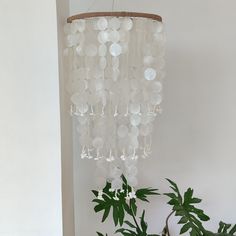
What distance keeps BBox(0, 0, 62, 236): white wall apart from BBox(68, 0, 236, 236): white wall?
1.34 feet

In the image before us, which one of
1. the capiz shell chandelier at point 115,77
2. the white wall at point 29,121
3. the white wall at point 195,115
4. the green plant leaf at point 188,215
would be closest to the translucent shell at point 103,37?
the capiz shell chandelier at point 115,77

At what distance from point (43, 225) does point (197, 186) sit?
804 mm

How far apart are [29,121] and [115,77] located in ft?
1.14

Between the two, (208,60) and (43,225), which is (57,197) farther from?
(208,60)

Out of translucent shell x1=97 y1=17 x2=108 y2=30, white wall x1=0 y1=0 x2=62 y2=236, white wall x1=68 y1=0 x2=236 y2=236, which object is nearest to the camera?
translucent shell x1=97 y1=17 x2=108 y2=30

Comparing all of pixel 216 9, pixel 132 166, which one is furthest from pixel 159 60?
pixel 216 9

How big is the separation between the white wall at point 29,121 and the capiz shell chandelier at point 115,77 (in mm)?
87

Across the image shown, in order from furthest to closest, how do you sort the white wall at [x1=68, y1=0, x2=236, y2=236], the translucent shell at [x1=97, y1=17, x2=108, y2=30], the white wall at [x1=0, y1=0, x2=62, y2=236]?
the white wall at [x1=68, y1=0, x2=236, y2=236], the white wall at [x1=0, y1=0, x2=62, y2=236], the translucent shell at [x1=97, y1=17, x2=108, y2=30]

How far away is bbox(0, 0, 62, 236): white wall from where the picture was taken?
123 cm

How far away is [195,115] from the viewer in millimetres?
1715

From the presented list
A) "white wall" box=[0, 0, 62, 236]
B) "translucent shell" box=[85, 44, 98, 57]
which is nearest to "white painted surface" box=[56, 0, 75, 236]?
"white wall" box=[0, 0, 62, 236]

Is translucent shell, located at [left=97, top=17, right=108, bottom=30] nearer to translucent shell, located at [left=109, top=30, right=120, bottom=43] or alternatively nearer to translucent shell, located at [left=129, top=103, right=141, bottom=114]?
translucent shell, located at [left=109, top=30, right=120, bottom=43]

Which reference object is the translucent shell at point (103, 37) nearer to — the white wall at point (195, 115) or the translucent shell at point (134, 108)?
the translucent shell at point (134, 108)

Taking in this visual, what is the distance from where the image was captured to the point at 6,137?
4.14 ft
